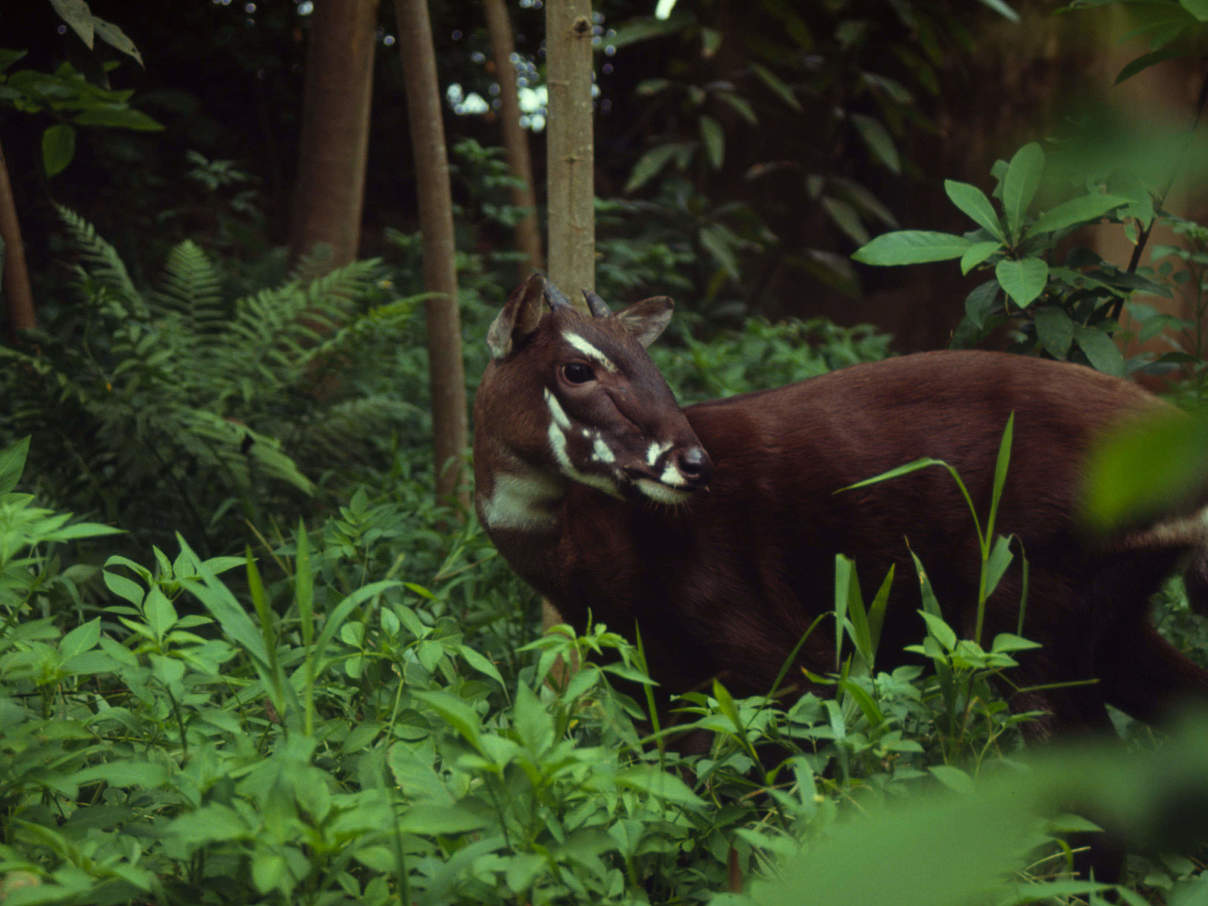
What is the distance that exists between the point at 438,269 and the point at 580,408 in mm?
1864

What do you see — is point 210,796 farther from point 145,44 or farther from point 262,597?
point 145,44

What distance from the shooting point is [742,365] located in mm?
5727

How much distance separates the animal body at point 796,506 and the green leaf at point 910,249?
0.25m

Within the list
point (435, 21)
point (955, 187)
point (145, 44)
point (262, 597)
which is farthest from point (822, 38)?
→ point (262, 597)

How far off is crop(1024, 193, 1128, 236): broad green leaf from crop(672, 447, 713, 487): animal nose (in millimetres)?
953

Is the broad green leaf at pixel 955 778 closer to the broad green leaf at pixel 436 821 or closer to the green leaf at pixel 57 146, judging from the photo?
the broad green leaf at pixel 436 821

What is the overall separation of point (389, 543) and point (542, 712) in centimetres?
225

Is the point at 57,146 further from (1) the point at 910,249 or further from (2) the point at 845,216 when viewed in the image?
(2) the point at 845,216

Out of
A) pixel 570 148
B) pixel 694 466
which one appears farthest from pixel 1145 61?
pixel 570 148

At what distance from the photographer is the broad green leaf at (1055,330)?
2.79m

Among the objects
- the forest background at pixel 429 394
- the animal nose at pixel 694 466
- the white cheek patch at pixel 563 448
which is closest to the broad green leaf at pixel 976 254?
the forest background at pixel 429 394

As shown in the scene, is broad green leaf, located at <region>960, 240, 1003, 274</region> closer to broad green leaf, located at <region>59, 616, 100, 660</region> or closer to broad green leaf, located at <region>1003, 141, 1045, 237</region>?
broad green leaf, located at <region>1003, 141, 1045, 237</region>

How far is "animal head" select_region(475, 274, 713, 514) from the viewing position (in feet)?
8.04

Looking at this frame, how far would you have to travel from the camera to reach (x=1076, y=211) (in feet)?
8.01
